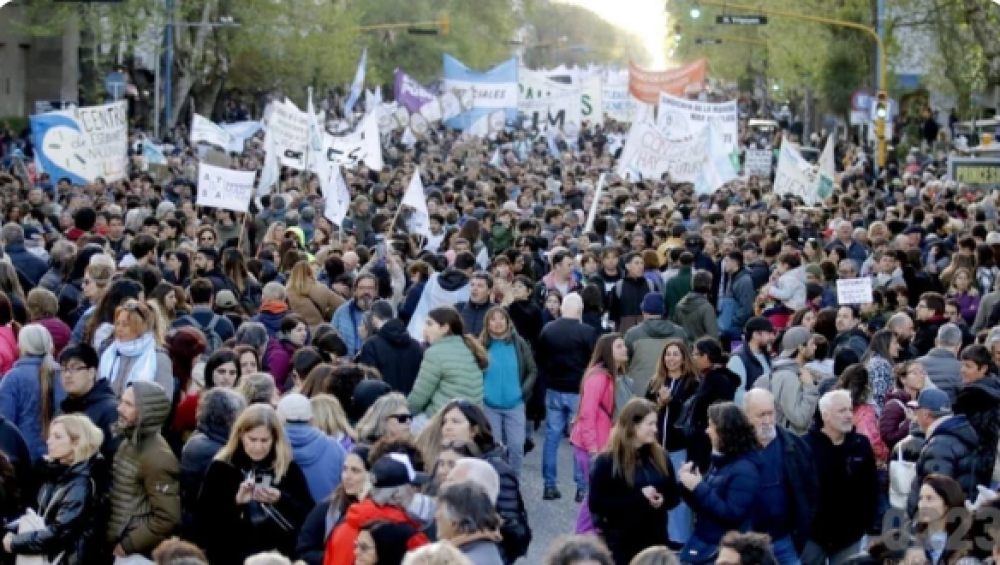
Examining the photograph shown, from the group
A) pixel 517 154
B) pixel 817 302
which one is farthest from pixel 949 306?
pixel 517 154

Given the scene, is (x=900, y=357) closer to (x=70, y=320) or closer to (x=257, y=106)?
(x=70, y=320)

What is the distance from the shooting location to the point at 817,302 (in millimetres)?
16219

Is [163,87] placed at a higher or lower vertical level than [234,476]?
lower

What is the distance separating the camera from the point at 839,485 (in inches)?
379

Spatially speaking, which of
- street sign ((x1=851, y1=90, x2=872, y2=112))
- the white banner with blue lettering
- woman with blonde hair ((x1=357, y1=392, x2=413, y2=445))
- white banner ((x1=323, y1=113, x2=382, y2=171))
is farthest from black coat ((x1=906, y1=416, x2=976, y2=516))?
the white banner with blue lettering

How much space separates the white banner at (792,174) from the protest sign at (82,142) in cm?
906

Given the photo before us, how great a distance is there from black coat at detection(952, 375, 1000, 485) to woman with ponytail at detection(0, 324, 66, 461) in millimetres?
4605

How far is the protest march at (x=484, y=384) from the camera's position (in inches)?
334

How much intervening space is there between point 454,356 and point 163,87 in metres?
52.1

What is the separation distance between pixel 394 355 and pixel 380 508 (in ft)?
16.9

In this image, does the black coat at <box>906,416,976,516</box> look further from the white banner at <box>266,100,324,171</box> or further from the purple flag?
the purple flag

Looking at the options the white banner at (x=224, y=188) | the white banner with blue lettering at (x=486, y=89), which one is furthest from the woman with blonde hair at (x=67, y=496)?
the white banner with blue lettering at (x=486, y=89)

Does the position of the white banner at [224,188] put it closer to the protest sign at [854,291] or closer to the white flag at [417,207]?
the white flag at [417,207]

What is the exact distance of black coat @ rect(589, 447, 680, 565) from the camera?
29.4ft
